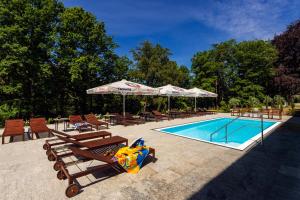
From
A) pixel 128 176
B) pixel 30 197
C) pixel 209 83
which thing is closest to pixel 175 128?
pixel 128 176

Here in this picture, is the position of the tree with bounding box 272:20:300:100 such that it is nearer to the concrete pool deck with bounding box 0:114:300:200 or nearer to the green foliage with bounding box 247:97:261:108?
the green foliage with bounding box 247:97:261:108

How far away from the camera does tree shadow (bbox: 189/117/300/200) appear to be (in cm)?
328

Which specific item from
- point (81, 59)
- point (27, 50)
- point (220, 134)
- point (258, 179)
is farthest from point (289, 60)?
point (27, 50)

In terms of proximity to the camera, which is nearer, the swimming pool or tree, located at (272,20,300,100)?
the swimming pool

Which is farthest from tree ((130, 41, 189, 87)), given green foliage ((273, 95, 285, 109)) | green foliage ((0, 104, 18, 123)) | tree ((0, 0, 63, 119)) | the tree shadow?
the tree shadow

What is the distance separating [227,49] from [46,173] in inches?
1340

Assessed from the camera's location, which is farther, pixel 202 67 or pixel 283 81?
pixel 202 67

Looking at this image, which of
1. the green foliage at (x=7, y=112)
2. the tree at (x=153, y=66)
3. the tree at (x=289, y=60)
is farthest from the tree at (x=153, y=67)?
the tree at (x=289, y=60)

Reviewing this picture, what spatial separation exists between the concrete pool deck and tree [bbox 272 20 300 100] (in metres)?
22.2

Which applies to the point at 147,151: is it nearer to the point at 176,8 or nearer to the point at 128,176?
the point at 128,176

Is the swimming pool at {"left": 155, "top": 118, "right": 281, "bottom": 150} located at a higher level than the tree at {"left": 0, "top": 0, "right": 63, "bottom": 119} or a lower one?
lower

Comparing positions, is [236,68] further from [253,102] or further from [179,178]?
[179,178]

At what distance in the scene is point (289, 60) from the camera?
2436 centimetres

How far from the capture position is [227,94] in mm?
31750
